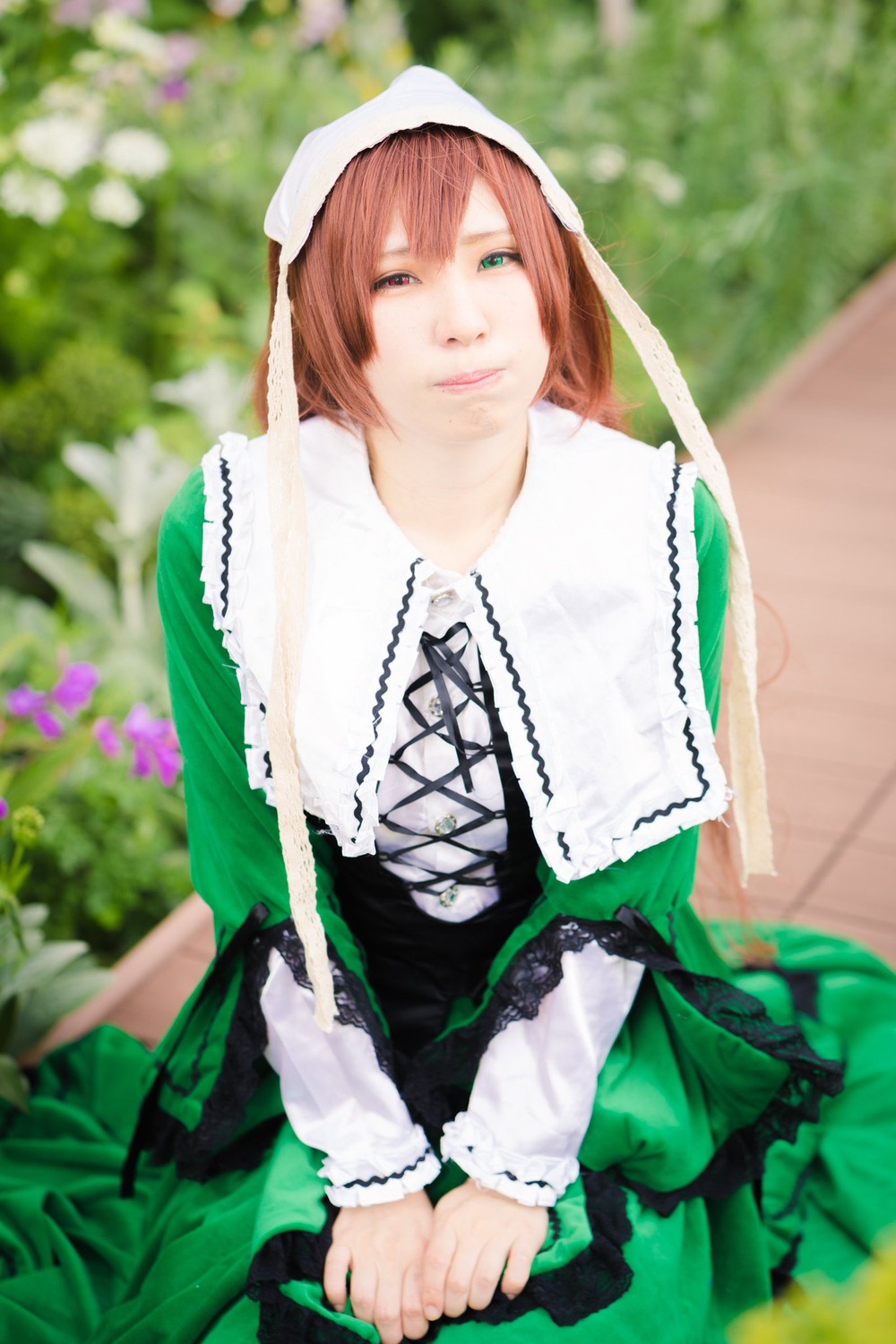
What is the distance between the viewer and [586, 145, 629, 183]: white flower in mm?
4023

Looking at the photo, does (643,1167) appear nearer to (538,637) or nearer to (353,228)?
(538,637)

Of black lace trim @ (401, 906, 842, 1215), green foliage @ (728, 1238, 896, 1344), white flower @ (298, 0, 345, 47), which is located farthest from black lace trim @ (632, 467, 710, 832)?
white flower @ (298, 0, 345, 47)

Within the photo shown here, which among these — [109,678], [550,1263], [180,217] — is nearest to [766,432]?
[180,217]

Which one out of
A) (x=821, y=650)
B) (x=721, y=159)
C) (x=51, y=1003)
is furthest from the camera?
(x=721, y=159)

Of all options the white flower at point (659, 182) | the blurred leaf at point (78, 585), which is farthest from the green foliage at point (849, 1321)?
the white flower at point (659, 182)

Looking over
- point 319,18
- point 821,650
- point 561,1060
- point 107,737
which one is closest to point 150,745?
point 107,737

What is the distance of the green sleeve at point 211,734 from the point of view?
128cm

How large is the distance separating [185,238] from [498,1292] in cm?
353

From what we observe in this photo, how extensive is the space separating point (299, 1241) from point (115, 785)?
4.02 ft

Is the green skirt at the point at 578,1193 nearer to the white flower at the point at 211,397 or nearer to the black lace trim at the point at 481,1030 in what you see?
the black lace trim at the point at 481,1030

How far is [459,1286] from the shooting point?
1.16m

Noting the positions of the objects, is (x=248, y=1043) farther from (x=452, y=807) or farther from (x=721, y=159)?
(x=721, y=159)

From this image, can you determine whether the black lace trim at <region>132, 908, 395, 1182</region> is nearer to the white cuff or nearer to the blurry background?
the white cuff

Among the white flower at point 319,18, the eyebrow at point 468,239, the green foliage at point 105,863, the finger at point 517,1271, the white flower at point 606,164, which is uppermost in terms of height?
the white flower at point 319,18
